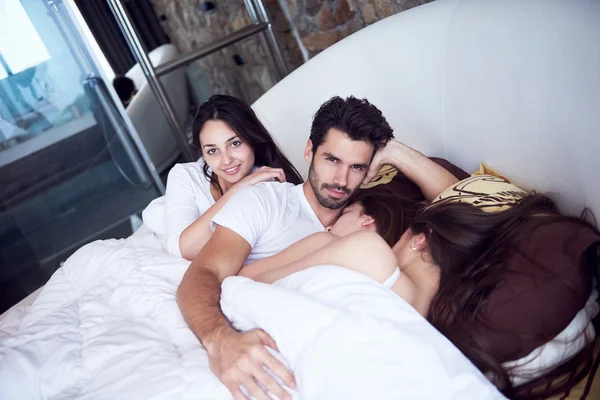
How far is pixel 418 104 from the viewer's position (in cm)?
158

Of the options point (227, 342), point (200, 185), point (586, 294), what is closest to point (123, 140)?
point (200, 185)

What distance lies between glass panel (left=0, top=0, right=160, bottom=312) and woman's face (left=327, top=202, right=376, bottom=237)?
1772mm

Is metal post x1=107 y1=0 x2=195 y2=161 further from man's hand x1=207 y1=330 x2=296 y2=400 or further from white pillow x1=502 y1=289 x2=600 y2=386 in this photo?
white pillow x1=502 y1=289 x2=600 y2=386

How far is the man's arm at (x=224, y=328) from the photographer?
0.88 meters

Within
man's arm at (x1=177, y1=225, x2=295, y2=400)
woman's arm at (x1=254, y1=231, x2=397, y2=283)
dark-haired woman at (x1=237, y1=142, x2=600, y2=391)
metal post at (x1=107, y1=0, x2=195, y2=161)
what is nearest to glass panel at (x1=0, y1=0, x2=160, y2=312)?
metal post at (x1=107, y1=0, x2=195, y2=161)

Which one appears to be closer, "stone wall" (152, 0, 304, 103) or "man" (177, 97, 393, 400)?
"man" (177, 97, 393, 400)

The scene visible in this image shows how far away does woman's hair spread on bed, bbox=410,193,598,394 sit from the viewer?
0.92m

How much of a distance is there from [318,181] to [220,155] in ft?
1.54

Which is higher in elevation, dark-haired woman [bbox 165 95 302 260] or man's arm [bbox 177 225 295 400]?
dark-haired woman [bbox 165 95 302 260]

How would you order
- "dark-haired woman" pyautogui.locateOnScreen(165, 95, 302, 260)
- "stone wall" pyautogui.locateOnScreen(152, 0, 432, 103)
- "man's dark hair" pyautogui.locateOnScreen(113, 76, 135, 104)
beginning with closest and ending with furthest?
"dark-haired woman" pyautogui.locateOnScreen(165, 95, 302, 260), "stone wall" pyautogui.locateOnScreen(152, 0, 432, 103), "man's dark hair" pyautogui.locateOnScreen(113, 76, 135, 104)

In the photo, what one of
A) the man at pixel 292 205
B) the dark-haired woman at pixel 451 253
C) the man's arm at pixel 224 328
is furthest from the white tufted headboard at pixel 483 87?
the man's arm at pixel 224 328

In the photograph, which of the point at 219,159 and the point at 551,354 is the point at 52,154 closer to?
the point at 219,159

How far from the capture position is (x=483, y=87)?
1314mm

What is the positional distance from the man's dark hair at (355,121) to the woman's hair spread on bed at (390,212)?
168mm
